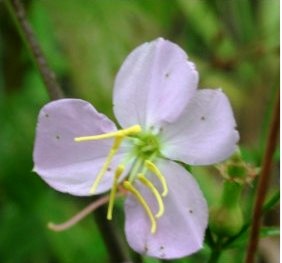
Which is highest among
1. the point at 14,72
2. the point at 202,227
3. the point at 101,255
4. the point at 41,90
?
the point at 202,227

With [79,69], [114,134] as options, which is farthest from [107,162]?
[79,69]

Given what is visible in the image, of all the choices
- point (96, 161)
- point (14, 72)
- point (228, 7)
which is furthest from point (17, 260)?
point (96, 161)

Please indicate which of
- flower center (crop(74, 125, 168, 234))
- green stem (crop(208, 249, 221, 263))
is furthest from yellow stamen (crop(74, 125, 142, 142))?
green stem (crop(208, 249, 221, 263))

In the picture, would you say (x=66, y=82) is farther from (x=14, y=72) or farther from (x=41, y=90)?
(x=14, y=72)

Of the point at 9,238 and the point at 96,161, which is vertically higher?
the point at 96,161

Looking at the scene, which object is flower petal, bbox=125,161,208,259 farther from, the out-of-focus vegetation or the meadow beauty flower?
the out-of-focus vegetation

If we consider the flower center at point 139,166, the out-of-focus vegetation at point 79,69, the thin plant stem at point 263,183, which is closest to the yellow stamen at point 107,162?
the flower center at point 139,166
